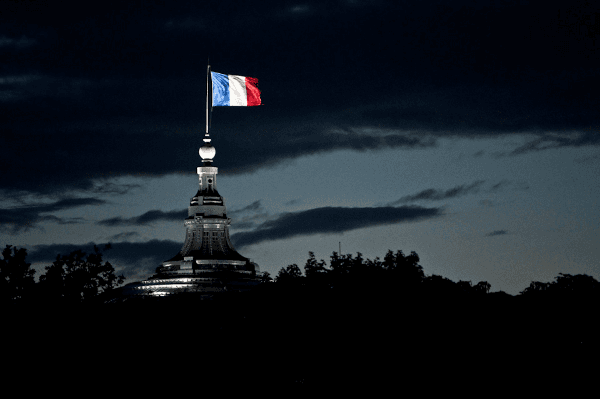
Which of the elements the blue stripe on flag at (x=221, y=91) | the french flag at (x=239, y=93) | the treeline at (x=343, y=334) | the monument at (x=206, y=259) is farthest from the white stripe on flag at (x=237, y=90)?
the treeline at (x=343, y=334)

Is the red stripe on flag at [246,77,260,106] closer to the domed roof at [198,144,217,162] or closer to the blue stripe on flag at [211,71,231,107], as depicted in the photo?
the blue stripe on flag at [211,71,231,107]

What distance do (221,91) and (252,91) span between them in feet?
9.35

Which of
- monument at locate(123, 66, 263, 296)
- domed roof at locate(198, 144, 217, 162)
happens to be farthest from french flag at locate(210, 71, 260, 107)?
domed roof at locate(198, 144, 217, 162)

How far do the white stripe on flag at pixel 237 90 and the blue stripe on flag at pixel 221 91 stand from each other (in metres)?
0.54

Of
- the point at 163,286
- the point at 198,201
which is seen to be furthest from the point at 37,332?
the point at 198,201

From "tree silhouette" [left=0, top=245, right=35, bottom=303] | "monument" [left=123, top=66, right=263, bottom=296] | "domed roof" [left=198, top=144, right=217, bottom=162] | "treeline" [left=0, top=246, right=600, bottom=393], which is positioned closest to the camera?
"treeline" [left=0, top=246, right=600, bottom=393]

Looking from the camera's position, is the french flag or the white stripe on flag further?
the white stripe on flag

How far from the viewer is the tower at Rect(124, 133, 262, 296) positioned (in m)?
140

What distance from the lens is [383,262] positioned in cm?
8719

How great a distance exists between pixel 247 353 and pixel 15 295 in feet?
122

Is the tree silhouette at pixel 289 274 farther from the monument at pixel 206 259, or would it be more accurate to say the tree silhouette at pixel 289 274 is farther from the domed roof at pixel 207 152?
the domed roof at pixel 207 152

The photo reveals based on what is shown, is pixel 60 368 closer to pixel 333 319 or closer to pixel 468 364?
pixel 333 319

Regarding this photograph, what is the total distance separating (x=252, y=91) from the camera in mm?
113812

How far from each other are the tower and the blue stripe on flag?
89.6 feet
